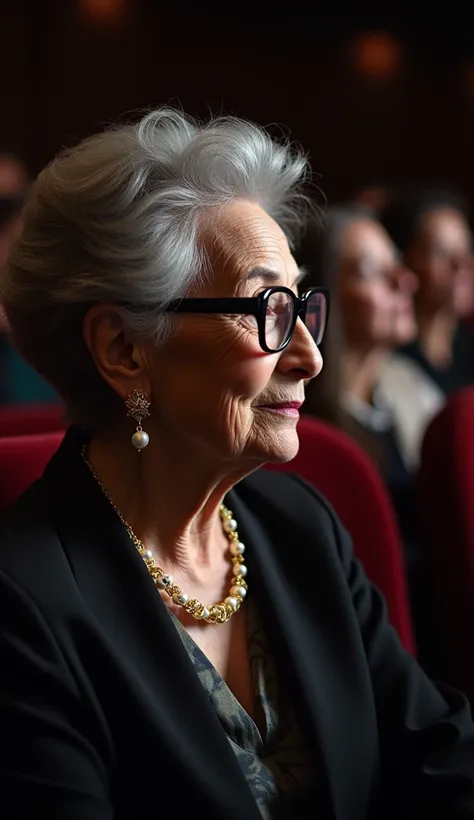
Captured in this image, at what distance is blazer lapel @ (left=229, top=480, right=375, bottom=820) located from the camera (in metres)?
1.12

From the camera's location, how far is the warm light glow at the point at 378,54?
557 cm

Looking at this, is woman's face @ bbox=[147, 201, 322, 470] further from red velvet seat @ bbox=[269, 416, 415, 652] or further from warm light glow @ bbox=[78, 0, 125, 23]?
warm light glow @ bbox=[78, 0, 125, 23]

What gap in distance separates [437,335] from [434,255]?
25 centimetres

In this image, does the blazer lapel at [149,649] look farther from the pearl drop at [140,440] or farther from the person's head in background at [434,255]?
the person's head in background at [434,255]

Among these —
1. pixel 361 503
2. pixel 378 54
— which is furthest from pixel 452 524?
pixel 378 54

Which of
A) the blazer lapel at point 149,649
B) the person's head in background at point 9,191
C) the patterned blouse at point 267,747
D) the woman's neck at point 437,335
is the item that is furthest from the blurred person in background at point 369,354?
the blazer lapel at point 149,649

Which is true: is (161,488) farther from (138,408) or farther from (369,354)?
(369,354)

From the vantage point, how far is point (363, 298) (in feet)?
8.71

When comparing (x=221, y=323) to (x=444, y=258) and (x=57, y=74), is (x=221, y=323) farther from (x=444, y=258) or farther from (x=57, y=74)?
(x=57, y=74)

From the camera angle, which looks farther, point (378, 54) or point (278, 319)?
point (378, 54)

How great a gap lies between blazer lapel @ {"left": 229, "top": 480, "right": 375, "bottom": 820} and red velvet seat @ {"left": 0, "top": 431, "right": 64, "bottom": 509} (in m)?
0.24

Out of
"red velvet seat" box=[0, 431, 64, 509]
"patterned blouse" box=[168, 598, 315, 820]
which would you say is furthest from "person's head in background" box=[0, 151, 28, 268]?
"patterned blouse" box=[168, 598, 315, 820]

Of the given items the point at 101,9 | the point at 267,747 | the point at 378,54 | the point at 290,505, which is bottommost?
the point at 267,747

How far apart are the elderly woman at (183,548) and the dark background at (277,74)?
4058 millimetres
